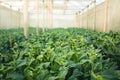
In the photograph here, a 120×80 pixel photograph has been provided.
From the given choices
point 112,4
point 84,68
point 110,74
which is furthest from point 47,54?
point 112,4

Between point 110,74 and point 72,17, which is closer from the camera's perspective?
point 110,74

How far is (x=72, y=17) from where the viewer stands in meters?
34.3

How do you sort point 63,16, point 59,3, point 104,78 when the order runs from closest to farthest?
point 104,78 < point 59,3 < point 63,16

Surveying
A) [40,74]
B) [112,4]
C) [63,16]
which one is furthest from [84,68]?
[63,16]

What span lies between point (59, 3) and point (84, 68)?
2079 centimetres

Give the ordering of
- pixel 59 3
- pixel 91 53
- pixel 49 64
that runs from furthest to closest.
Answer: pixel 59 3 < pixel 91 53 < pixel 49 64

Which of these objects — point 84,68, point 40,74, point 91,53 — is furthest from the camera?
point 91,53

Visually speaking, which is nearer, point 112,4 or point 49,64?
point 49,64

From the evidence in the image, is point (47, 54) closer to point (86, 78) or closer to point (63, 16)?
point (86, 78)

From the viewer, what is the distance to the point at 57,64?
3004 mm

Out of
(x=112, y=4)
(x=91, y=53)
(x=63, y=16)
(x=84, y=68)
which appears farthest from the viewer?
(x=63, y=16)

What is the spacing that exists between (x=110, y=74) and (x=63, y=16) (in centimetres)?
3182

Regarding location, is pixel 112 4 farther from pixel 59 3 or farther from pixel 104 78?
pixel 59 3

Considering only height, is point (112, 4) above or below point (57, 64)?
above
